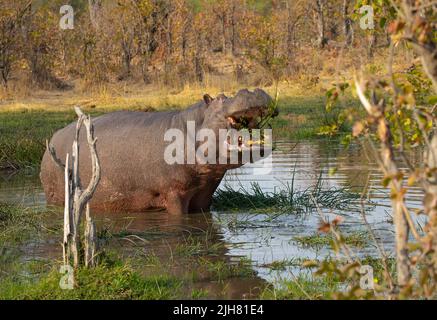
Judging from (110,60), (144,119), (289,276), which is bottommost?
(289,276)

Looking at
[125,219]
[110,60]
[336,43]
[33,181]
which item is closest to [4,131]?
[33,181]

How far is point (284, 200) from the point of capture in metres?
7.20

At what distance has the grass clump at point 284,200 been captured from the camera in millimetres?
7082

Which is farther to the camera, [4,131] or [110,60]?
[110,60]

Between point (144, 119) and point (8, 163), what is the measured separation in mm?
3181

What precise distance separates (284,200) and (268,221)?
1.76 ft

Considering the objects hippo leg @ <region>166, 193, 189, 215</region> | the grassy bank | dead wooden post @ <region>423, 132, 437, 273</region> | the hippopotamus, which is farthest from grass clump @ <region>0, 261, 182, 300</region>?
the grassy bank

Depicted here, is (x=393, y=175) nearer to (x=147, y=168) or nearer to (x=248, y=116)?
(x=248, y=116)

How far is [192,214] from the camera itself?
7.18 meters

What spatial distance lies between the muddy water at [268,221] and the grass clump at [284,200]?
0.40 ft

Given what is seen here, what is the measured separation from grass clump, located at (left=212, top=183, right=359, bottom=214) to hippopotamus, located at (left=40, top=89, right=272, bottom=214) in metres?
0.23

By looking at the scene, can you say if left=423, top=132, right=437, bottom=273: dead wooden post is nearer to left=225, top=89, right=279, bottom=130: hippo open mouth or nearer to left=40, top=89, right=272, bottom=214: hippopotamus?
left=225, top=89, right=279, bottom=130: hippo open mouth

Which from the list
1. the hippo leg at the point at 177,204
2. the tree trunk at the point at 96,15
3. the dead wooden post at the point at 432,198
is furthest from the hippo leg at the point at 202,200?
the tree trunk at the point at 96,15

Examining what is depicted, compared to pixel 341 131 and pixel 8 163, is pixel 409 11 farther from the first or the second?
pixel 341 131
